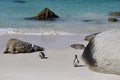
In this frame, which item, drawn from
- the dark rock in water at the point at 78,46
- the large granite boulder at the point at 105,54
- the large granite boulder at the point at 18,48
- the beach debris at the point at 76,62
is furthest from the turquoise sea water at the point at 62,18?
the large granite boulder at the point at 105,54

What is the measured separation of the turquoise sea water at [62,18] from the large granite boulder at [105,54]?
695 cm

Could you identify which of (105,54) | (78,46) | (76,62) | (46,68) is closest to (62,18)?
(78,46)

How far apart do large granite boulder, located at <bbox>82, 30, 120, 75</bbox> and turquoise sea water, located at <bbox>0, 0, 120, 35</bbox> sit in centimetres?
695

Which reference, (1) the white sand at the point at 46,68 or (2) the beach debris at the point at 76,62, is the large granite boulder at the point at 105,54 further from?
(2) the beach debris at the point at 76,62

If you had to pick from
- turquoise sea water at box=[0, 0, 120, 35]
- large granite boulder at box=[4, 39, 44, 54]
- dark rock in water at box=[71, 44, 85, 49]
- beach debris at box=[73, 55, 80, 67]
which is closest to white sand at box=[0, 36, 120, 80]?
beach debris at box=[73, 55, 80, 67]

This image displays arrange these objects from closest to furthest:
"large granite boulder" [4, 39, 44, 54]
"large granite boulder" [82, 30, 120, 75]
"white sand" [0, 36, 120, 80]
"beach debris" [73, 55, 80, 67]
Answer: "white sand" [0, 36, 120, 80]
"large granite boulder" [82, 30, 120, 75]
"beach debris" [73, 55, 80, 67]
"large granite boulder" [4, 39, 44, 54]

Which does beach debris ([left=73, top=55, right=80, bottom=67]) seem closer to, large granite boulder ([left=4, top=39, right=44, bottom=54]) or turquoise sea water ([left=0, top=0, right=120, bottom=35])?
large granite boulder ([left=4, top=39, right=44, bottom=54])

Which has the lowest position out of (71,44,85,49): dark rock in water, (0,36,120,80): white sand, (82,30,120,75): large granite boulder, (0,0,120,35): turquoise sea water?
(0,0,120,35): turquoise sea water

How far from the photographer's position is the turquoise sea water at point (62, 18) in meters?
19.2

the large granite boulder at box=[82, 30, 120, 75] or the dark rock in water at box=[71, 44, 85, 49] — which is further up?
the large granite boulder at box=[82, 30, 120, 75]

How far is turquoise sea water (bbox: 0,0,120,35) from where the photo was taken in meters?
19.2

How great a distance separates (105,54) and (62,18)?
1399cm

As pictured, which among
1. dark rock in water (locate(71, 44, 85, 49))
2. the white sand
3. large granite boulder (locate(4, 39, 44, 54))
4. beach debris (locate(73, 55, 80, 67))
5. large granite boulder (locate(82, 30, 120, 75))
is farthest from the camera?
dark rock in water (locate(71, 44, 85, 49))

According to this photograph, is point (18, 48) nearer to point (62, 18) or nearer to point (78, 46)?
point (78, 46)
